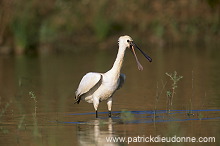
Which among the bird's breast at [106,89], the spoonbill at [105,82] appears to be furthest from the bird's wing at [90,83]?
the bird's breast at [106,89]

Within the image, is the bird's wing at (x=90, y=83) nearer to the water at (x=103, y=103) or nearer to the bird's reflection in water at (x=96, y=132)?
the water at (x=103, y=103)

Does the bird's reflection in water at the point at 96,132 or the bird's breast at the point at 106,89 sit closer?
the bird's reflection in water at the point at 96,132

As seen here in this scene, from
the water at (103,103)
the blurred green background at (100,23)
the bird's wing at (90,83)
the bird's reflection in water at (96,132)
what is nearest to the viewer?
the bird's reflection in water at (96,132)

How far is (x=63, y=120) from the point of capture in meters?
12.1

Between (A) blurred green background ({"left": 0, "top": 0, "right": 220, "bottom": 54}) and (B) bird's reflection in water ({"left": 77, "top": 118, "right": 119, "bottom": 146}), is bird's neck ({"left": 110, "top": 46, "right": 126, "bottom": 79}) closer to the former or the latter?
(B) bird's reflection in water ({"left": 77, "top": 118, "right": 119, "bottom": 146})

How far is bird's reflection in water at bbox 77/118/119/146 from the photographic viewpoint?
9.96 metres

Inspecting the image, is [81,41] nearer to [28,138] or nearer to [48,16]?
[48,16]

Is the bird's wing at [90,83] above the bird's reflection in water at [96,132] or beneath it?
above

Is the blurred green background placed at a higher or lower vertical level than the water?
higher

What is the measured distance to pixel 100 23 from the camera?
90.8 ft

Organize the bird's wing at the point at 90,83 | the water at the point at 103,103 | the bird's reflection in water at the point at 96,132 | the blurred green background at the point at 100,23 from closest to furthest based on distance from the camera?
the bird's reflection in water at the point at 96,132 → the water at the point at 103,103 → the bird's wing at the point at 90,83 → the blurred green background at the point at 100,23

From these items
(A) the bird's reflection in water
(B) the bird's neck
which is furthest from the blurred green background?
(A) the bird's reflection in water

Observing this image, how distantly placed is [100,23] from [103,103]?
517 inches

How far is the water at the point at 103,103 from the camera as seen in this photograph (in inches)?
421
